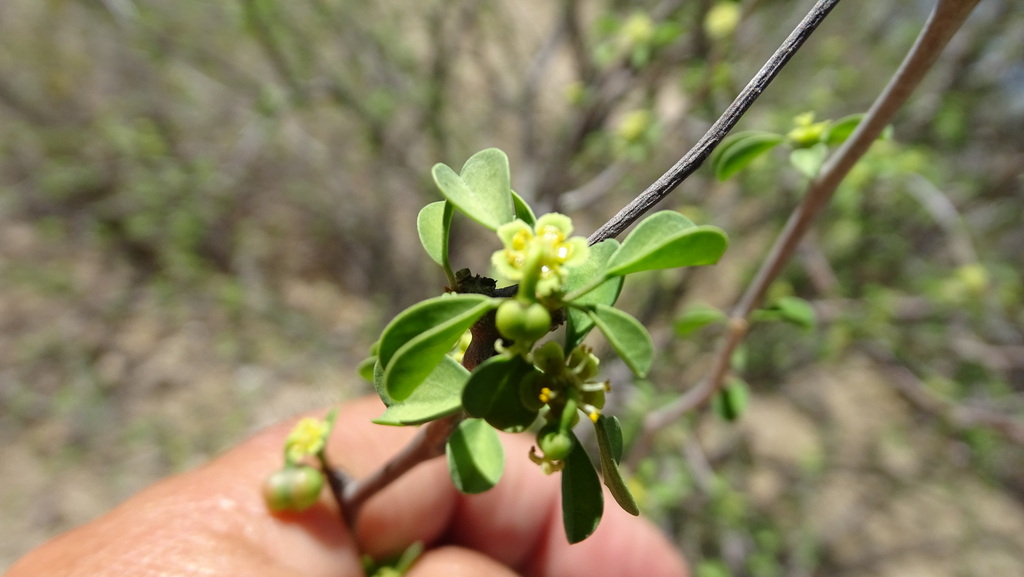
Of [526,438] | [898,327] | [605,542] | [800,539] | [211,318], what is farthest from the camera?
[211,318]

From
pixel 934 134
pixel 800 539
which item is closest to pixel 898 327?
pixel 934 134

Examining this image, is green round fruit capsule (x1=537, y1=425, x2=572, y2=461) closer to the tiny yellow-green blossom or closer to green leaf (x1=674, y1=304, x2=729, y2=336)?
the tiny yellow-green blossom

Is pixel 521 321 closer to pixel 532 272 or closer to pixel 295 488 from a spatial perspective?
pixel 532 272

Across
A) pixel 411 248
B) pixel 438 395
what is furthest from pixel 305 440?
pixel 411 248

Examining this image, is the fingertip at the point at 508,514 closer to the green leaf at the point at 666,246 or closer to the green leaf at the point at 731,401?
the green leaf at the point at 731,401

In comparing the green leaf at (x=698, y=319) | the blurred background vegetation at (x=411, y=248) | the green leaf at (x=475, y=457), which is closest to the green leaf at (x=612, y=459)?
the green leaf at (x=475, y=457)

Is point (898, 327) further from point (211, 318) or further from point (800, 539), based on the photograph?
point (211, 318)
